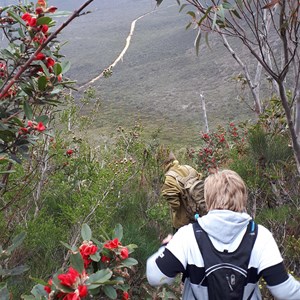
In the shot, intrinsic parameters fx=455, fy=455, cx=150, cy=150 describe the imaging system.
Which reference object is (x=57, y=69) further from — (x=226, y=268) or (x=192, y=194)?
(x=192, y=194)

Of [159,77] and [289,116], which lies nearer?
[289,116]

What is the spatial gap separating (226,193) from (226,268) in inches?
15.1

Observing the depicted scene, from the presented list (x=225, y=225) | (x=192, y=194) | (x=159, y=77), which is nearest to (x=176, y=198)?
(x=192, y=194)

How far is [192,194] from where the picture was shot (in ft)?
12.6

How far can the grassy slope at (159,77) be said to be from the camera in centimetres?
2227

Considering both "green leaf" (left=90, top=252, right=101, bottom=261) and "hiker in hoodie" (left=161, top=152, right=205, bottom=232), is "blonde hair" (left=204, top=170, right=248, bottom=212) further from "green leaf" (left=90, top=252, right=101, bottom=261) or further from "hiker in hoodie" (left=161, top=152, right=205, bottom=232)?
"hiker in hoodie" (left=161, top=152, right=205, bottom=232)

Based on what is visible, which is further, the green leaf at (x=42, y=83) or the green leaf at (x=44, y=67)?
the green leaf at (x=42, y=83)

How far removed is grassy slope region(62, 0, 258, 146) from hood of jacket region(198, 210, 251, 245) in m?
12.3

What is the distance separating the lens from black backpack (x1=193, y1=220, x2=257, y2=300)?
2012 millimetres

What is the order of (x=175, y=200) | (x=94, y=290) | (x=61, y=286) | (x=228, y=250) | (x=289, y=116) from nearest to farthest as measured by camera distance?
1. (x=61, y=286)
2. (x=94, y=290)
3. (x=228, y=250)
4. (x=289, y=116)
5. (x=175, y=200)

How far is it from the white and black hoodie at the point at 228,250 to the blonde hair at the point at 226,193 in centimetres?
8

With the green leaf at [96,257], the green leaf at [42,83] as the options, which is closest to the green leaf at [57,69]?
the green leaf at [42,83]

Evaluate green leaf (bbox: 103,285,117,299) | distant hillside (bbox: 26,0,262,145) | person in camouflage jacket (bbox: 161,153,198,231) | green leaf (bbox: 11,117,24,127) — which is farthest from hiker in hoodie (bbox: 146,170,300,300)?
distant hillside (bbox: 26,0,262,145)

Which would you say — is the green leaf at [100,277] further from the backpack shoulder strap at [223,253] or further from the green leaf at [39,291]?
the backpack shoulder strap at [223,253]
